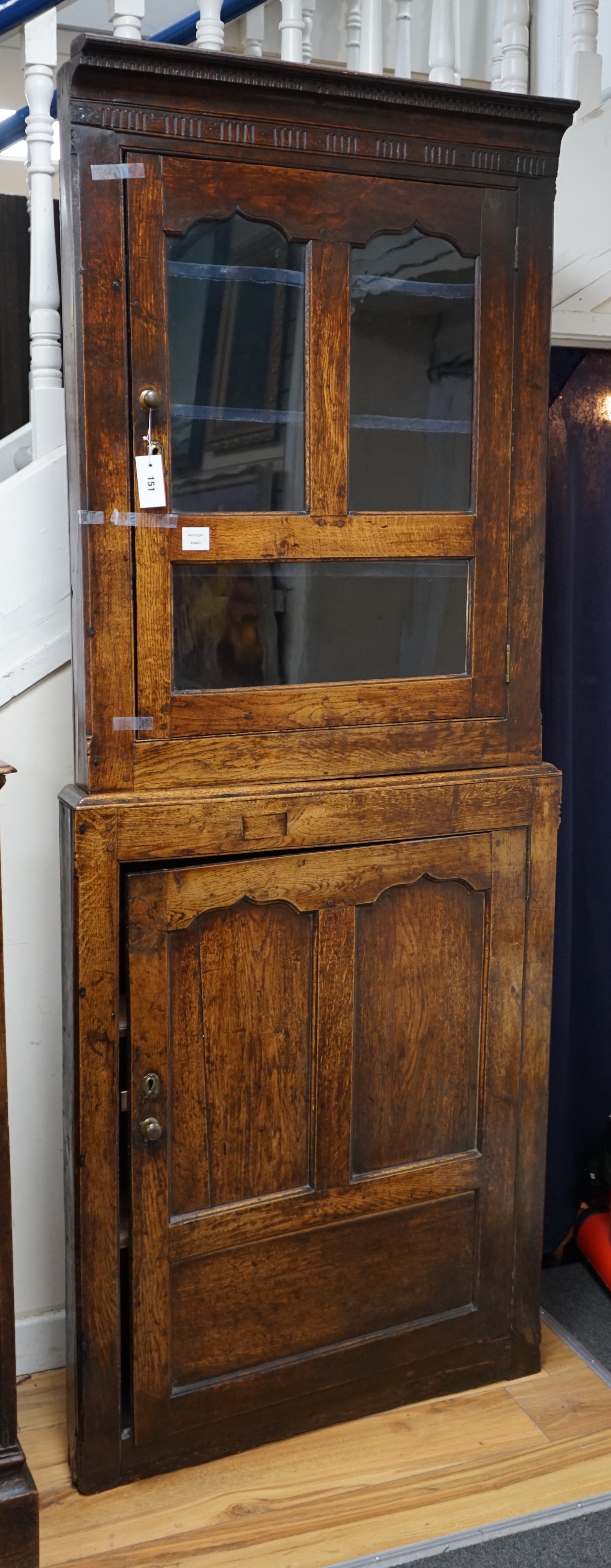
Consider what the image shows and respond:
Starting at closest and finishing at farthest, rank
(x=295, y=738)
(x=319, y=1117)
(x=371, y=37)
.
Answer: (x=295, y=738) < (x=319, y=1117) < (x=371, y=37)

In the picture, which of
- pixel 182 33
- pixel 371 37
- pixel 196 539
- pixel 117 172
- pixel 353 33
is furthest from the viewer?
pixel 353 33

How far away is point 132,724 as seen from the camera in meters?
1.78

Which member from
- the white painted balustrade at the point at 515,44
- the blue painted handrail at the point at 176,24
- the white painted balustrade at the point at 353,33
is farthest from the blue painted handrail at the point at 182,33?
the white painted balustrade at the point at 515,44

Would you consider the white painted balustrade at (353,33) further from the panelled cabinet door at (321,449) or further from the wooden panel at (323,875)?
the wooden panel at (323,875)

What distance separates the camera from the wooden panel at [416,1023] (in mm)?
2014

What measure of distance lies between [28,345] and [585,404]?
3.65 feet

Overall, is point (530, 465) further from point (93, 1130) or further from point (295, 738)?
point (93, 1130)

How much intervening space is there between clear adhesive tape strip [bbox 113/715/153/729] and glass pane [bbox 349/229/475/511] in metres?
0.48

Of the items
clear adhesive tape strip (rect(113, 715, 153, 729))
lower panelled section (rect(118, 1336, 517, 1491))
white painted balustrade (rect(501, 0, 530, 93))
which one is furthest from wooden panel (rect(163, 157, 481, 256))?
lower panelled section (rect(118, 1336, 517, 1491))

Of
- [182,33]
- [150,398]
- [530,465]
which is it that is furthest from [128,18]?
[530,465]

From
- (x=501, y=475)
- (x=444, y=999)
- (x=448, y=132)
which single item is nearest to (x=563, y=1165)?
(x=444, y=999)

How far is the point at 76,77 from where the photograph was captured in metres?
1.61

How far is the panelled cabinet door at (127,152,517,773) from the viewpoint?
5.71ft

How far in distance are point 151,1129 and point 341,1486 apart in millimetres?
682
